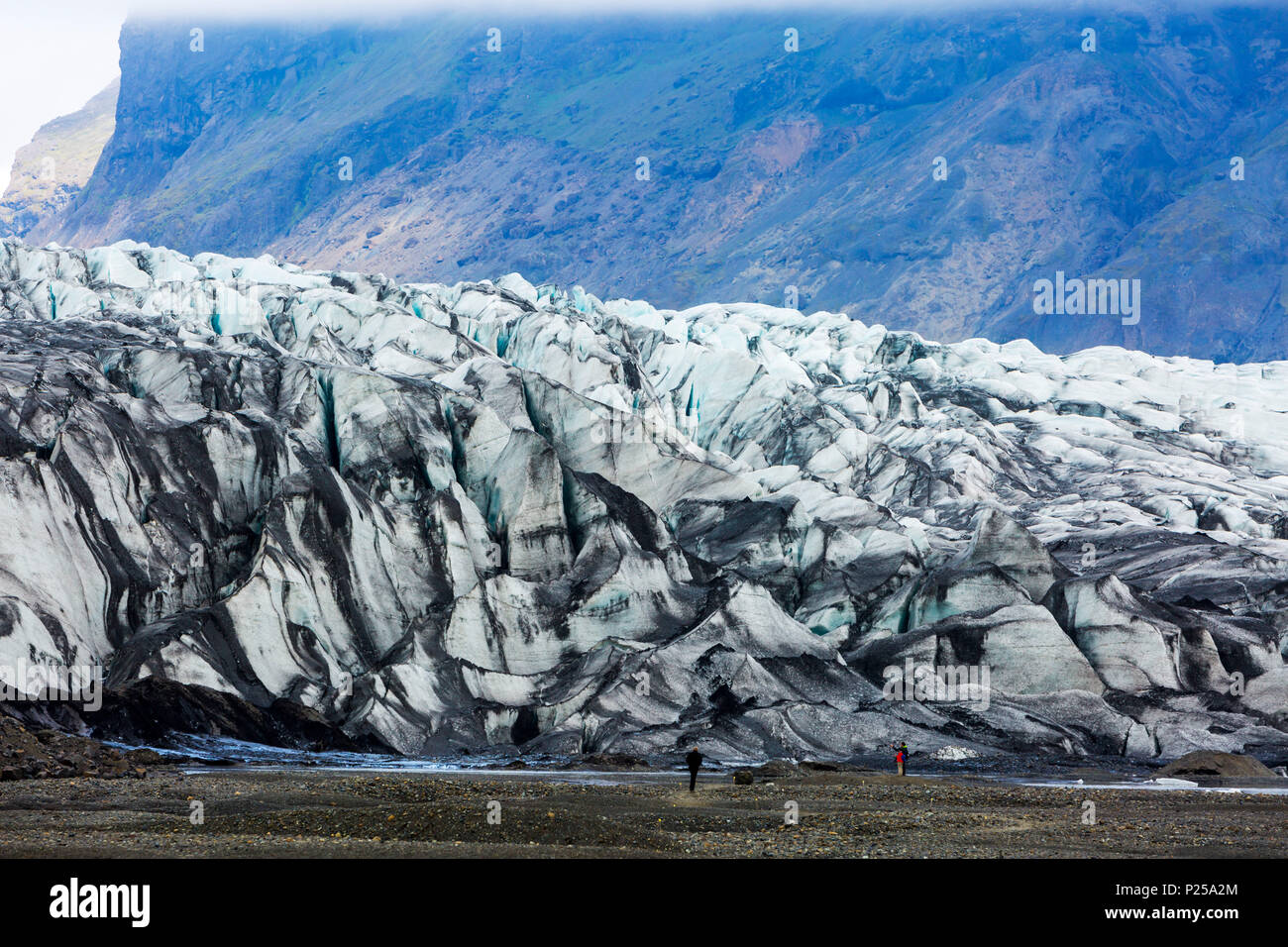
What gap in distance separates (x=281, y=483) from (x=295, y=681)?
32.6 ft

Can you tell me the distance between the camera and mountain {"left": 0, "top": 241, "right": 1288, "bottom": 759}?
164 feet

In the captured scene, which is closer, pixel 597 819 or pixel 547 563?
→ pixel 597 819

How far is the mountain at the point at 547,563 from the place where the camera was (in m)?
49.9

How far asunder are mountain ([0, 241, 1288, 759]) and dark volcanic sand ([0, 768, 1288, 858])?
559 inches

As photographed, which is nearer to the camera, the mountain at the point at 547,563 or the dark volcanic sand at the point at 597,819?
the dark volcanic sand at the point at 597,819

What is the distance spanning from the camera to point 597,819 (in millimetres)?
25141

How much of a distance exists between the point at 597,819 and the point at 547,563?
36.0 m

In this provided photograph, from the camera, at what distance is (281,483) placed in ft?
189

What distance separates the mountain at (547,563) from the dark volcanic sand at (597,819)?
14.2m

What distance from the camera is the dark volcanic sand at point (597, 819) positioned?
2217 centimetres

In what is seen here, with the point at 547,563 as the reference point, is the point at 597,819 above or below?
below

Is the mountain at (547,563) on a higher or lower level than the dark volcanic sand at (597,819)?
higher
